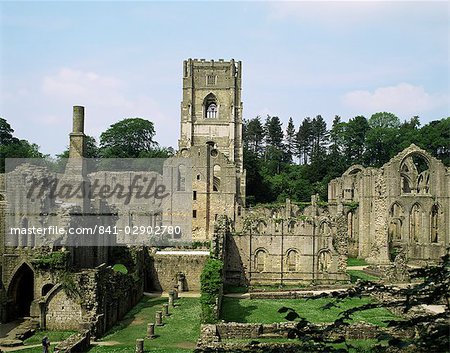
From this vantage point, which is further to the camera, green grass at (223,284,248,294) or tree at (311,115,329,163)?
tree at (311,115,329,163)

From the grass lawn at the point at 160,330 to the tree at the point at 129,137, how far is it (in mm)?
63425

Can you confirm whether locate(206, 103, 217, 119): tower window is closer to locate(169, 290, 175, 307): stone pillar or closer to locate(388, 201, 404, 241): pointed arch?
locate(388, 201, 404, 241): pointed arch

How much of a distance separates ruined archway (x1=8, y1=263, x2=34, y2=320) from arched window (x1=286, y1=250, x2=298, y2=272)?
1508 centimetres

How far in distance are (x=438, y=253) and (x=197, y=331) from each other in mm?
26832

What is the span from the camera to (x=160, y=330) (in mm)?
22156

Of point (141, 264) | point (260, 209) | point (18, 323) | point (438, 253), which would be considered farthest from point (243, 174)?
point (18, 323)

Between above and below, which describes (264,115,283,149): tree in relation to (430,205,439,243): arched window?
above

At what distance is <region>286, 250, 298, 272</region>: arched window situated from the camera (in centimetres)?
3353

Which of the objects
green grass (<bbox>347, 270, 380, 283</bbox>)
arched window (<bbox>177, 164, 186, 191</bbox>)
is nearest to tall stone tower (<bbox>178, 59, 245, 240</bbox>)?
arched window (<bbox>177, 164, 186, 191</bbox>)

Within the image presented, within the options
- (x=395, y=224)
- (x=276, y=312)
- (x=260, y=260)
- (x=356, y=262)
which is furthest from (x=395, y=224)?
(x=276, y=312)

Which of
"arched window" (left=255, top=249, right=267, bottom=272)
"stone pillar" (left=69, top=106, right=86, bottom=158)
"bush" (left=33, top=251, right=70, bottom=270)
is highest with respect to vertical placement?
"stone pillar" (left=69, top=106, right=86, bottom=158)

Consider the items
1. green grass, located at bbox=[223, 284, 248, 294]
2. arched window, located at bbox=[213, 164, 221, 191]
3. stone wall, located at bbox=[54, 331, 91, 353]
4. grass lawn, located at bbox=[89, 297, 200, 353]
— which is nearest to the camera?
stone wall, located at bbox=[54, 331, 91, 353]

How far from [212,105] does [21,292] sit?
47.0m

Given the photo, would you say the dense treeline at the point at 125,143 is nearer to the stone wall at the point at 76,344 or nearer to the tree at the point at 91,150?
the tree at the point at 91,150
